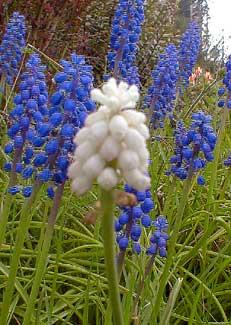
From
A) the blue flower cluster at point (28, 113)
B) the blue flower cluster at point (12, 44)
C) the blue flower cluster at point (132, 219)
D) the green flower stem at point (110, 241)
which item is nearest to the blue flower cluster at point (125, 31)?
the blue flower cluster at point (12, 44)

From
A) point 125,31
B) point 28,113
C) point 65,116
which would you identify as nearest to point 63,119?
point 65,116

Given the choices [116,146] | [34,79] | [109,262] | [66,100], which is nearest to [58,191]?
[66,100]

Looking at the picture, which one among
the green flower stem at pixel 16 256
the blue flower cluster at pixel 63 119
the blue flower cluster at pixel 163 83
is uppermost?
the blue flower cluster at pixel 163 83

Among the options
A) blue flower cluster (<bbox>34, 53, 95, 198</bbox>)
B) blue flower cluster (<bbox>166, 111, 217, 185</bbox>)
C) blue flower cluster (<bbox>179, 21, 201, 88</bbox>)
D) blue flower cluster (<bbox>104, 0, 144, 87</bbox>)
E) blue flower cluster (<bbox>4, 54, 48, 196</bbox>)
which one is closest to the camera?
blue flower cluster (<bbox>34, 53, 95, 198</bbox>)

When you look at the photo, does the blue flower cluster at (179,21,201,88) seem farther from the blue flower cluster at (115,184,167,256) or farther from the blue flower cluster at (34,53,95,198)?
the blue flower cluster at (34,53,95,198)

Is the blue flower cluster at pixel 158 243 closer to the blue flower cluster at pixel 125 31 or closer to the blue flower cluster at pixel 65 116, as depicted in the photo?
the blue flower cluster at pixel 65 116

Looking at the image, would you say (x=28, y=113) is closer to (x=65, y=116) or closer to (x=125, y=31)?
(x=65, y=116)

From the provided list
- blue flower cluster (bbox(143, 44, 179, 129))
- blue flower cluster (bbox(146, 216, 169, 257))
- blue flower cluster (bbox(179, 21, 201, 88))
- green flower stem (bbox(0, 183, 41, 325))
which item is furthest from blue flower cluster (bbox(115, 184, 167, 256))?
blue flower cluster (bbox(179, 21, 201, 88))

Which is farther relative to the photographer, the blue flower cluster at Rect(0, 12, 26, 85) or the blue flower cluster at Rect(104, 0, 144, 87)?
the blue flower cluster at Rect(104, 0, 144, 87)
